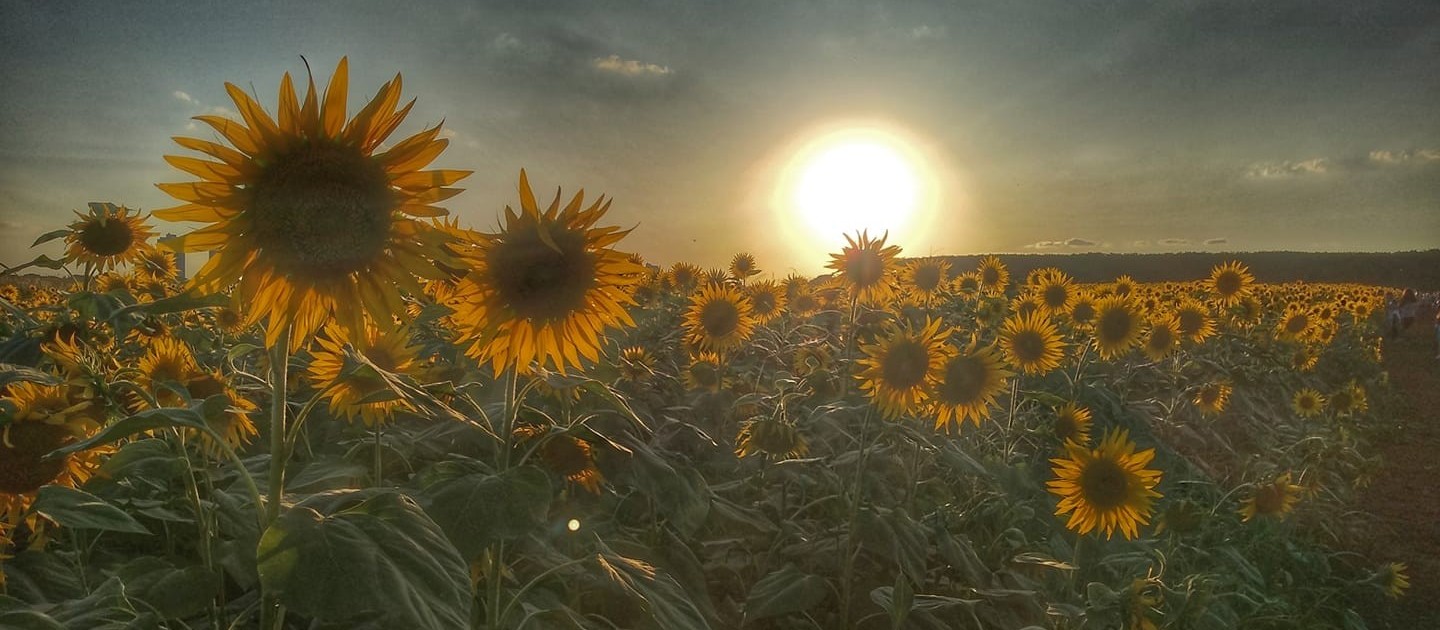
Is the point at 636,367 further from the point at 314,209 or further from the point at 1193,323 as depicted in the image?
the point at 1193,323

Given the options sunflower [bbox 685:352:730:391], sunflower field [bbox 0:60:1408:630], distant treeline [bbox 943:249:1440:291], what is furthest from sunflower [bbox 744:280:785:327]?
distant treeline [bbox 943:249:1440:291]

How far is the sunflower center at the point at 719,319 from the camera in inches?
229

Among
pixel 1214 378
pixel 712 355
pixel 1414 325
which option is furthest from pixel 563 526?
pixel 1414 325

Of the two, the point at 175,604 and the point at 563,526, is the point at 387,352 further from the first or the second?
the point at 175,604

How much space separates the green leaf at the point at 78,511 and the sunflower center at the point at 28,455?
1.20 ft

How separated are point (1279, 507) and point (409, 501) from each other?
5.31m

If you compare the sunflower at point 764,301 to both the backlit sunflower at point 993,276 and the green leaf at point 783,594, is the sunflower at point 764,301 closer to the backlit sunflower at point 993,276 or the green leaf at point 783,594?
the backlit sunflower at point 993,276

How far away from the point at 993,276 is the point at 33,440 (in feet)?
32.7

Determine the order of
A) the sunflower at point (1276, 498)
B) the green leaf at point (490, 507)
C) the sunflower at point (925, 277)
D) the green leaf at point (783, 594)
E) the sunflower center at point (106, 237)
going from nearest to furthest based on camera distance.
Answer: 1. the green leaf at point (490, 507)
2. the green leaf at point (783, 594)
3. the sunflower center at point (106, 237)
4. the sunflower at point (1276, 498)
5. the sunflower at point (925, 277)

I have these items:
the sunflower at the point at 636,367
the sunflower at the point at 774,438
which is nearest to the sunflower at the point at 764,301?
the sunflower at the point at 636,367

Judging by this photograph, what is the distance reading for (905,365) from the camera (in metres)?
3.96

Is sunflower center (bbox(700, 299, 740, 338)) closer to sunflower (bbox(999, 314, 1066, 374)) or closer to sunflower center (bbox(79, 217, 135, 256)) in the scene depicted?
sunflower (bbox(999, 314, 1066, 374))

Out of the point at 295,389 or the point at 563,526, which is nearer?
the point at 563,526

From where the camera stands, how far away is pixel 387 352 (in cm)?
280
